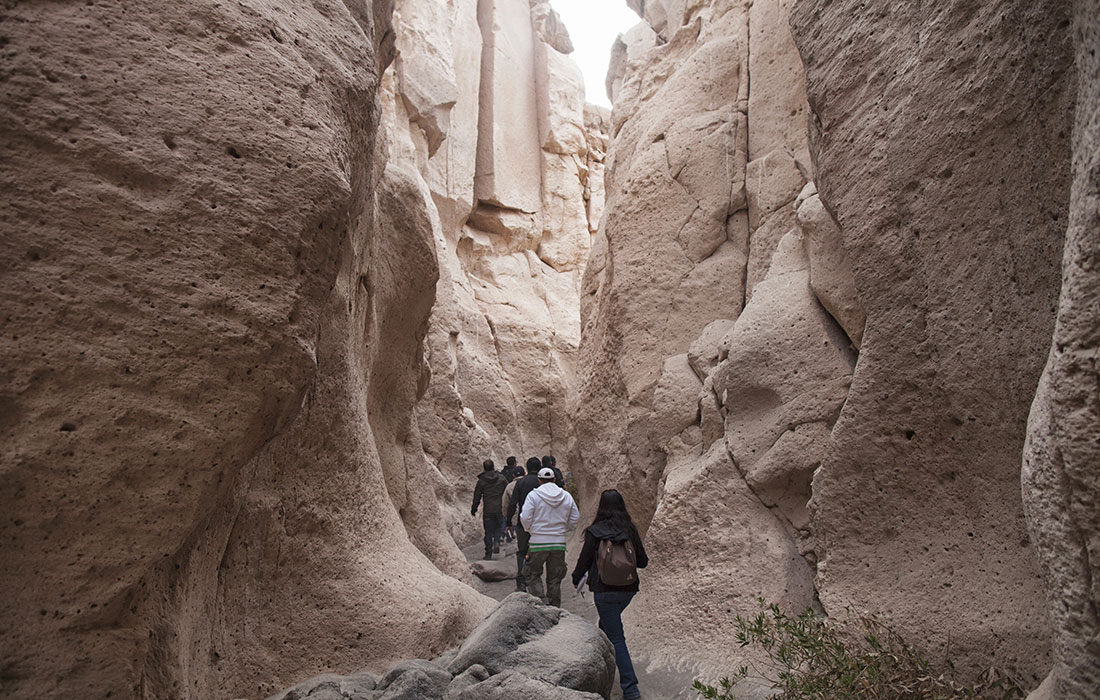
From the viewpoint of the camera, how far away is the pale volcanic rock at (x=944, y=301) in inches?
134

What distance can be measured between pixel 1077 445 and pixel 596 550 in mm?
2835

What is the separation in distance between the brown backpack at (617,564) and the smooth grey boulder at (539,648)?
0.97 feet

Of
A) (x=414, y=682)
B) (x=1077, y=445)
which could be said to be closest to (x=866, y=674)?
(x=1077, y=445)

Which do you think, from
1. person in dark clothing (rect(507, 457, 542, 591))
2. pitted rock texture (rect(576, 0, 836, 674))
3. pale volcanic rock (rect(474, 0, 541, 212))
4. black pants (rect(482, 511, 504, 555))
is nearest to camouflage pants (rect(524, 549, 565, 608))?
pitted rock texture (rect(576, 0, 836, 674))

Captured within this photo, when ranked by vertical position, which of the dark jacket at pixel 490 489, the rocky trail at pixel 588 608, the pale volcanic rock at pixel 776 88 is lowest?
the rocky trail at pixel 588 608

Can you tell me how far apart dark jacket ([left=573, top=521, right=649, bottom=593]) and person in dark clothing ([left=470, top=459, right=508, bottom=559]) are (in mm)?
4326

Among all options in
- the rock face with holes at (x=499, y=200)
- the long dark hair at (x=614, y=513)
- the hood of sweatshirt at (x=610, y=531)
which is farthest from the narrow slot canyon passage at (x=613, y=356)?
the rock face with holes at (x=499, y=200)

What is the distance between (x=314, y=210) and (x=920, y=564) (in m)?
3.39

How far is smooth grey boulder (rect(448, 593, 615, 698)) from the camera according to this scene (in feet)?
12.1

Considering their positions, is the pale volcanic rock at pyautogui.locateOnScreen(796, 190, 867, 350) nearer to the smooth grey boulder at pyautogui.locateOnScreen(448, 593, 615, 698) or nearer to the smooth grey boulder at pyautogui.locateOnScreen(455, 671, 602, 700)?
the smooth grey boulder at pyautogui.locateOnScreen(448, 593, 615, 698)

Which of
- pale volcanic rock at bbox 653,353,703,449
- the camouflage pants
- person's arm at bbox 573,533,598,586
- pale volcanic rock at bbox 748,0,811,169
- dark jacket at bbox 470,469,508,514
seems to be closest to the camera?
person's arm at bbox 573,533,598,586

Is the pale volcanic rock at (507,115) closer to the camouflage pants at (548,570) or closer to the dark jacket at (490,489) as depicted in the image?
the dark jacket at (490,489)

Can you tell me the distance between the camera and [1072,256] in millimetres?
2268

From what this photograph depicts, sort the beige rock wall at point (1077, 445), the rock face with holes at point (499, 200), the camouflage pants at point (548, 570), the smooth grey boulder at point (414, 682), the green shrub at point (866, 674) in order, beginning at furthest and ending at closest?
the rock face with holes at point (499, 200)
the camouflage pants at point (548, 570)
the smooth grey boulder at point (414, 682)
the green shrub at point (866, 674)
the beige rock wall at point (1077, 445)
